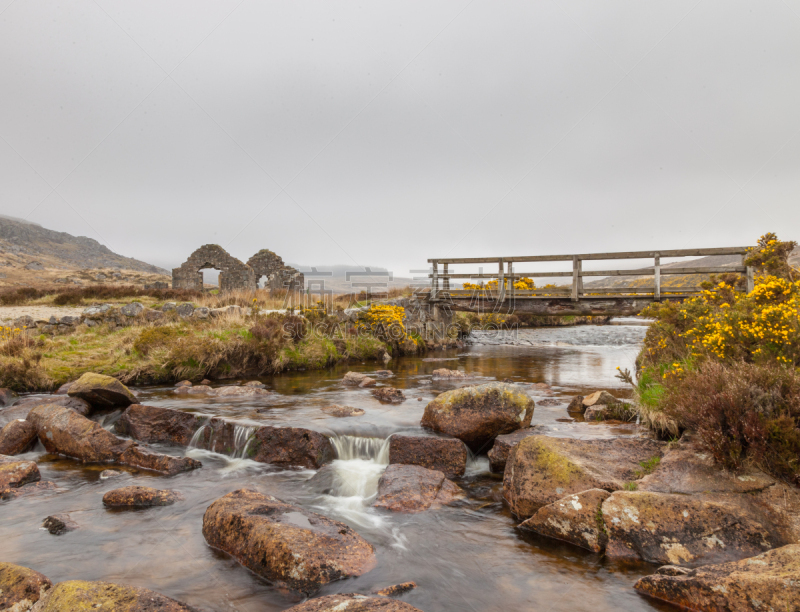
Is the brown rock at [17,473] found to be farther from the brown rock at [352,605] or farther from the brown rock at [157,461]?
the brown rock at [352,605]

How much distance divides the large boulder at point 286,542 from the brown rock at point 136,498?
110cm

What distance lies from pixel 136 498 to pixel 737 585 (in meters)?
6.04

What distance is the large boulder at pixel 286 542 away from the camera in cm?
381

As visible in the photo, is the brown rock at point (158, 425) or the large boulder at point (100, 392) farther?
the large boulder at point (100, 392)

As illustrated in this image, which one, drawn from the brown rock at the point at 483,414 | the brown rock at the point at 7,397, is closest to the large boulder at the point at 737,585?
the brown rock at the point at 483,414

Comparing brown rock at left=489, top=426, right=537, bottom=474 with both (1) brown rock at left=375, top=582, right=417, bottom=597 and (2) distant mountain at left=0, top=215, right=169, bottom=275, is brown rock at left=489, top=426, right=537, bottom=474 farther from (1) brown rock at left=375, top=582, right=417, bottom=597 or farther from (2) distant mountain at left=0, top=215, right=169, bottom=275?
(2) distant mountain at left=0, top=215, right=169, bottom=275

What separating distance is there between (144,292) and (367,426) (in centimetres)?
2137

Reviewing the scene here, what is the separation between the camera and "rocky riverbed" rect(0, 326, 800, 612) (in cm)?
361

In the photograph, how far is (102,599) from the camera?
3.01 m

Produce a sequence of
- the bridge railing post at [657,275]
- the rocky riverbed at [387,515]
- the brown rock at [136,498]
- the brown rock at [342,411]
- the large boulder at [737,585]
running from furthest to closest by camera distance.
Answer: the bridge railing post at [657,275] → the brown rock at [342,411] → the brown rock at [136,498] → the rocky riverbed at [387,515] → the large boulder at [737,585]

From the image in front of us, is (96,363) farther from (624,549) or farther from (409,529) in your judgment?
(624,549)

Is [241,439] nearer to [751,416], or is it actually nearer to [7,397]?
[7,397]

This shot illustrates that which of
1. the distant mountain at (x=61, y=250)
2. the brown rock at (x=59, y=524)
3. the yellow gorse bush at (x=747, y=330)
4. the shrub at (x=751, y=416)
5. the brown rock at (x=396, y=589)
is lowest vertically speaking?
the brown rock at (x=396, y=589)

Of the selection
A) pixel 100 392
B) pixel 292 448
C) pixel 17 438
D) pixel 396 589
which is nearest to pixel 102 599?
pixel 396 589
